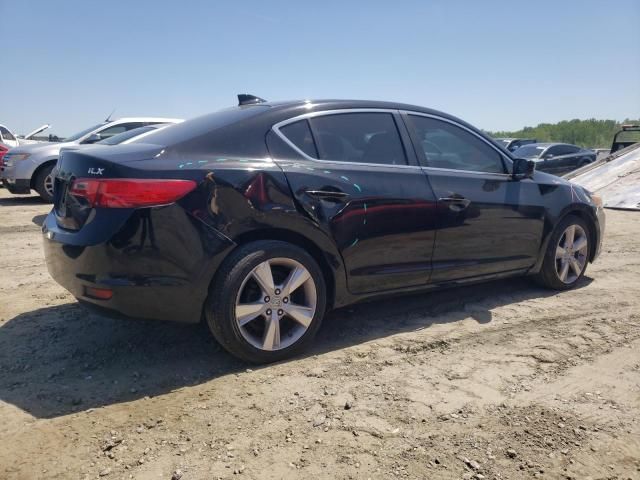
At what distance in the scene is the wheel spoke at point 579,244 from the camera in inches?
191

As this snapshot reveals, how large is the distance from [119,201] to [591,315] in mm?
3577

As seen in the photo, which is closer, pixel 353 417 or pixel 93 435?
pixel 93 435

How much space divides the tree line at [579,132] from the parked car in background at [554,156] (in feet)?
86.8

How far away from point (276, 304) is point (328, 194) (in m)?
0.76

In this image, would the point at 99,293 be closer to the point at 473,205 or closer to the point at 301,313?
the point at 301,313

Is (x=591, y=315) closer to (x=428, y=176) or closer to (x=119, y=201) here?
(x=428, y=176)

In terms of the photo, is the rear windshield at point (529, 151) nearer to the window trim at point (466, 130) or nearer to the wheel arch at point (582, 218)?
the wheel arch at point (582, 218)

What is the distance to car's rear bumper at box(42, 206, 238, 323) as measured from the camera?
9.17ft

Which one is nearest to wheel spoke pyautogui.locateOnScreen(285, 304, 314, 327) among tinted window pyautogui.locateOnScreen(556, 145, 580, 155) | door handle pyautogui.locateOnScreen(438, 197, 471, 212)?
door handle pyautogui.locateOnScreen(438, 197, 471, 212)

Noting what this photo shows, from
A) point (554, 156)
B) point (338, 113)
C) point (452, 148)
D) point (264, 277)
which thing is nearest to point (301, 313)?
point (264, 277)

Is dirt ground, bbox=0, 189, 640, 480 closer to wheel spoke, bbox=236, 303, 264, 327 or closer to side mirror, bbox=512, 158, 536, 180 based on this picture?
wheel spoke, bbox=236, 303, 264, 327

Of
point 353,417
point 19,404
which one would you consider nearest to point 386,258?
point 353,417

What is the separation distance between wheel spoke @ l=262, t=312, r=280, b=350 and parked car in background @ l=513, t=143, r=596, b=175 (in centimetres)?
1384

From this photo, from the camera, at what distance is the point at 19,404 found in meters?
2.74
